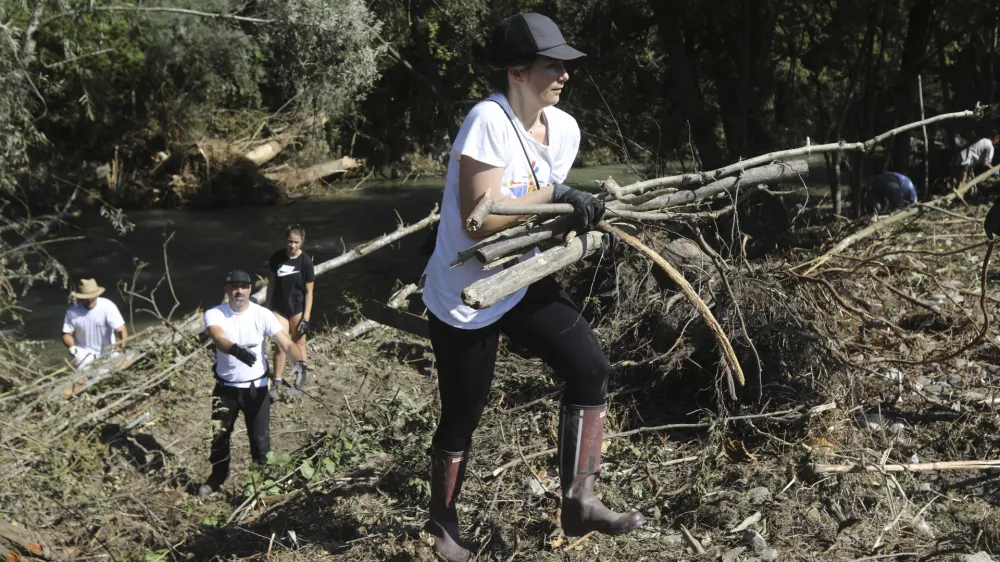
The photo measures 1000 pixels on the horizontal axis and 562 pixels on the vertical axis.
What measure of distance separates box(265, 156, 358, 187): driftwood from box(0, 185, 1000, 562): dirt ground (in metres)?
19.2

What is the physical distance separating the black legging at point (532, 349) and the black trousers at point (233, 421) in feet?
12.1

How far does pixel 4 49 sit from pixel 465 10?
9158 millimetres

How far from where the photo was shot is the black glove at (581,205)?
3.13m

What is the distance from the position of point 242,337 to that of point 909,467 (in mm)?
4511

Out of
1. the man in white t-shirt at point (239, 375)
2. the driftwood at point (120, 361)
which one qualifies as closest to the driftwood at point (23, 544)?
the man in white t-shirt at point (239, 375)

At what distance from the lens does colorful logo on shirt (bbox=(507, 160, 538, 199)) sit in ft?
10.4

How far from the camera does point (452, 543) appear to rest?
11.5 ft

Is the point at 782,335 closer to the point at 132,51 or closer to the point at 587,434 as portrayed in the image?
the point at 587,434

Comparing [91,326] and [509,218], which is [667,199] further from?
[91,326]

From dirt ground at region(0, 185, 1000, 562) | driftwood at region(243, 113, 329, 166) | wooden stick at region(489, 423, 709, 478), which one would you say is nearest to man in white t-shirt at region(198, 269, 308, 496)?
dirt ground at region(0, 185, 1000, 562)

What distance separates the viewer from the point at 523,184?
3.20 meters

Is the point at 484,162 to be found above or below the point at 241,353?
above

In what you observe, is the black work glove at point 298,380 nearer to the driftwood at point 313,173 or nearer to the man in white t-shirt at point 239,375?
the man in white t-shirt at point 239,375

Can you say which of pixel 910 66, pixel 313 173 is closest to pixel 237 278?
pixel 910 66
